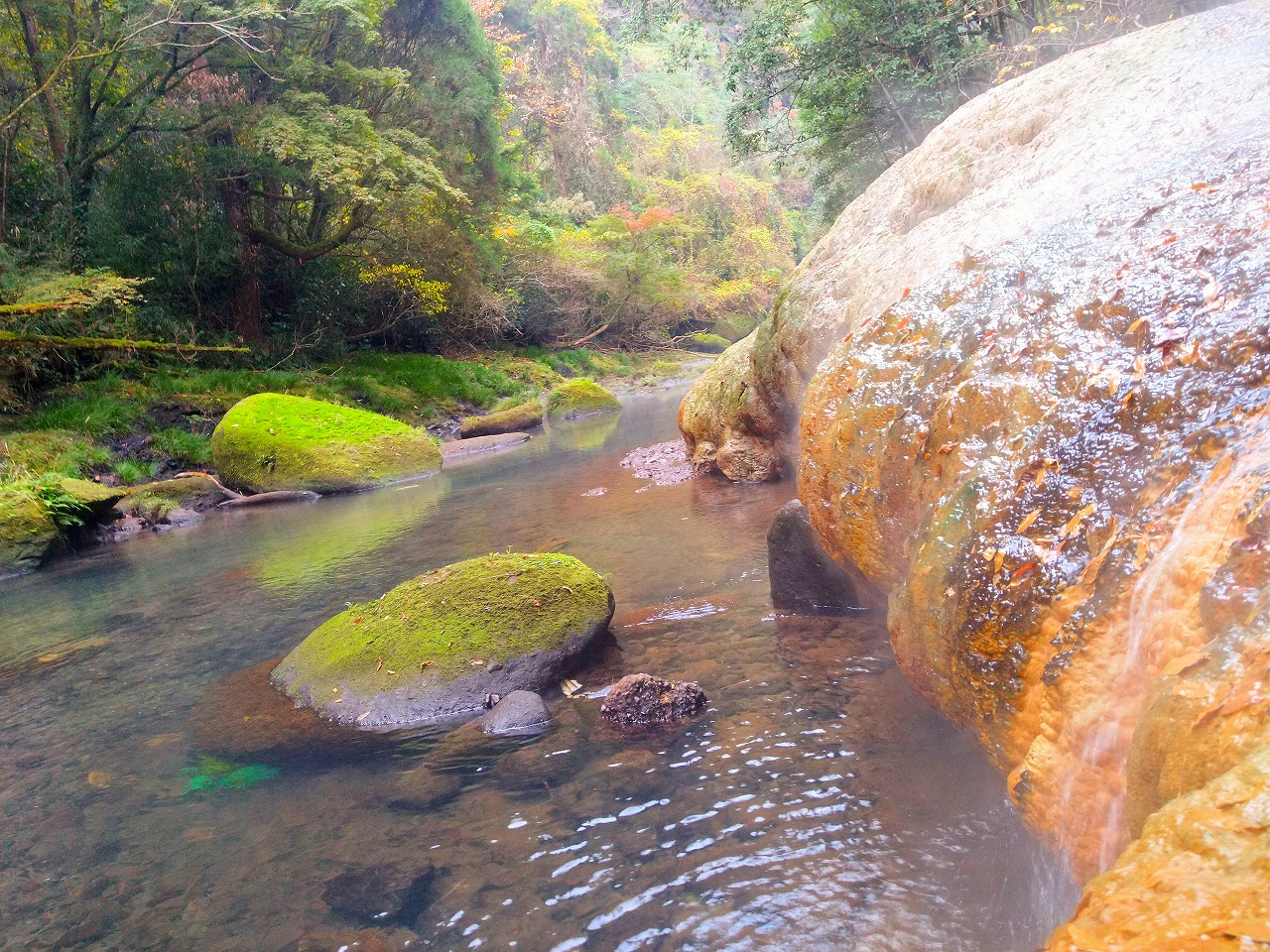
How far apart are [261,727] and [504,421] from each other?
49.2 feet

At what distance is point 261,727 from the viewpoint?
464 centimetres

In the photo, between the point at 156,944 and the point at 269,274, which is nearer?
the point at 156,944

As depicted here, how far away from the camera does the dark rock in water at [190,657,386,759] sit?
4.31m

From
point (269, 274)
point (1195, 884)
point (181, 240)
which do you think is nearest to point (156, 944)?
point (1195, 884)

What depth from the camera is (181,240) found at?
18.3m

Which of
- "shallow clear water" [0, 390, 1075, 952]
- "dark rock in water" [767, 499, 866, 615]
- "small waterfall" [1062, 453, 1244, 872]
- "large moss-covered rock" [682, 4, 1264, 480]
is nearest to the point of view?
"small waterfall" [1062, 453, 1244, 872]

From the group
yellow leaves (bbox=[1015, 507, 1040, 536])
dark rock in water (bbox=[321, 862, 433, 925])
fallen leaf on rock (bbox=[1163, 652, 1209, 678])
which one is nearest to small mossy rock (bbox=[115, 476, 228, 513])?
dark rock in water (bbox=[321, 862, 433, 925])

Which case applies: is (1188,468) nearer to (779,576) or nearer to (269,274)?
(779,576)

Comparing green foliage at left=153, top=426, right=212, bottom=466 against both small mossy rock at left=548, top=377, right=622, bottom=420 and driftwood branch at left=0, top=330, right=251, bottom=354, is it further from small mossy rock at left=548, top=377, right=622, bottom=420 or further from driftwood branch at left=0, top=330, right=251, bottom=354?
small mossy rock at left=548, top=377, right=622, bottom=420

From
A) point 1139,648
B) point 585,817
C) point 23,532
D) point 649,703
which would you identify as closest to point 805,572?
point 649,703

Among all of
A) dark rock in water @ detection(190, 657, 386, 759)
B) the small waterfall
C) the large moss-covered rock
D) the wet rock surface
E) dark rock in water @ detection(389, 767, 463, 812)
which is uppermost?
the large moss-covered rock

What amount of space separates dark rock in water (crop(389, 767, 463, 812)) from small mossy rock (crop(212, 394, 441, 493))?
10921 mm

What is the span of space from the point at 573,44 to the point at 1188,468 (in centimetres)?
4948

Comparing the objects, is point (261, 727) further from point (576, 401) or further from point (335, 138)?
point (576, 401)
